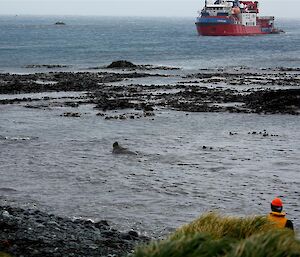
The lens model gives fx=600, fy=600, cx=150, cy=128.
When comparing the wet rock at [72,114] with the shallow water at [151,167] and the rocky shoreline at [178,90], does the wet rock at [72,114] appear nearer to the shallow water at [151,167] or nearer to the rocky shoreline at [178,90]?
the shallow water at [151,167]

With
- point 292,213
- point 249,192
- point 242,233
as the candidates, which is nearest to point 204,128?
point 249,192

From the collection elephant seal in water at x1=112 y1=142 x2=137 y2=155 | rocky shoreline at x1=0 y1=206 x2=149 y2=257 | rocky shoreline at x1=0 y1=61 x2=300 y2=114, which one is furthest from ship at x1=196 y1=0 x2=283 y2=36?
rocky shoreline at x1=0 y1=206 x2=149 y2=257

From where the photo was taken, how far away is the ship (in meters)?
137

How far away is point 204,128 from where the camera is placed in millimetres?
34031

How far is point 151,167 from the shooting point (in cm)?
2450

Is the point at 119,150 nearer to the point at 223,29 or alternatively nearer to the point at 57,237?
the point at 57,237

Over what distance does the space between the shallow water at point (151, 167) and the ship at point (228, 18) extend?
337ft

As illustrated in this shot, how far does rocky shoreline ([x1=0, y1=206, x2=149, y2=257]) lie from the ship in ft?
403

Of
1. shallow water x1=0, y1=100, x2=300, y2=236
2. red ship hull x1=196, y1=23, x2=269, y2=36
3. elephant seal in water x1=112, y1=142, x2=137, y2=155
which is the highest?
red ship hull x1=196, y1=23, x2=269, y2=36

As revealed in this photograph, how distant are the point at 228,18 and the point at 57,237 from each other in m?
128

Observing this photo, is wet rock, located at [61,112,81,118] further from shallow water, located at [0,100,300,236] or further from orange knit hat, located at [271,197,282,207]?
orange knit hat, located at [271,197,282,207]

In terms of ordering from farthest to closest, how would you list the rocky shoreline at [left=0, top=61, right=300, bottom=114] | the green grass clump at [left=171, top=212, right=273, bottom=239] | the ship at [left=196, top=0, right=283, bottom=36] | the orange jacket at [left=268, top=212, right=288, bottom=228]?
the ship at [left=196, top=0, right=283, bottom=36] → the rocky shoreline at [left=0, top=61, right=300, bottom=114] → the orange jacket at [left=268, top=212, right=288, bottom=228] → the green grass clump at [left=171, top=212, right=273, bottom=239]

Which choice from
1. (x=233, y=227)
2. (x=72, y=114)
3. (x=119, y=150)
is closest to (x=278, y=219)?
(x=233, y=227)

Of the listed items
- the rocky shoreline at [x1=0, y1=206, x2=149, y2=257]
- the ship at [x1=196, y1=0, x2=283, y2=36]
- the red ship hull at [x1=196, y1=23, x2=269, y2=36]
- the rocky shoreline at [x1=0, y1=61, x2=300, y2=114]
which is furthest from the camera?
the red ship hull at [x1=196, y1=23, x2=269, y2=36]
